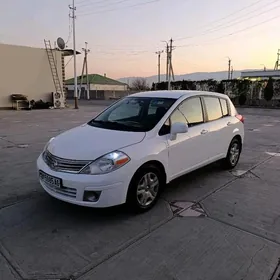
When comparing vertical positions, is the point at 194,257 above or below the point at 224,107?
below

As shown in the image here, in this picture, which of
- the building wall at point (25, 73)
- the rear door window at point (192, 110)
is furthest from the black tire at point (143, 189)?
the building wall at point (25, 73)

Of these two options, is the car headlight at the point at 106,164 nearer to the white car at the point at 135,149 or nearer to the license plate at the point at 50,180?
the white car at the point at 135,149

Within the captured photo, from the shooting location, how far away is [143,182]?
11.7ft

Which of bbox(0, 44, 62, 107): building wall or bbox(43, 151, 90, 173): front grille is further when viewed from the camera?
bbox(0, 44, 62, 107): building wall

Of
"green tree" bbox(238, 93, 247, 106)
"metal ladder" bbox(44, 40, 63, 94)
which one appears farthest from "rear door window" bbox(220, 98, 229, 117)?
"green tree" bbox(238, 93, 247, 106)

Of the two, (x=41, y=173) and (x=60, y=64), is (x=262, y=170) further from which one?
(x=60, y=64)

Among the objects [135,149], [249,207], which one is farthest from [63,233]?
[249,207]

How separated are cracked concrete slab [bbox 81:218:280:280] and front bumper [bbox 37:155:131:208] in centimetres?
58

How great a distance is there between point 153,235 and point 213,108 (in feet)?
8.98

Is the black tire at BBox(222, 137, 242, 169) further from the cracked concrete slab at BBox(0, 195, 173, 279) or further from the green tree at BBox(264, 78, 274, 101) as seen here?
the green tree at BBox(264, 78, 274, 101)

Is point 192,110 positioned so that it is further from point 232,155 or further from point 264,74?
point 264,74

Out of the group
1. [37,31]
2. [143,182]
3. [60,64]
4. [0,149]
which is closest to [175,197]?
[143,182]

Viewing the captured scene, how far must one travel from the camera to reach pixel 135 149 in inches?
134

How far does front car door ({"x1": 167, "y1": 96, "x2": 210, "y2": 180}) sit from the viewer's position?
13.1 ft
